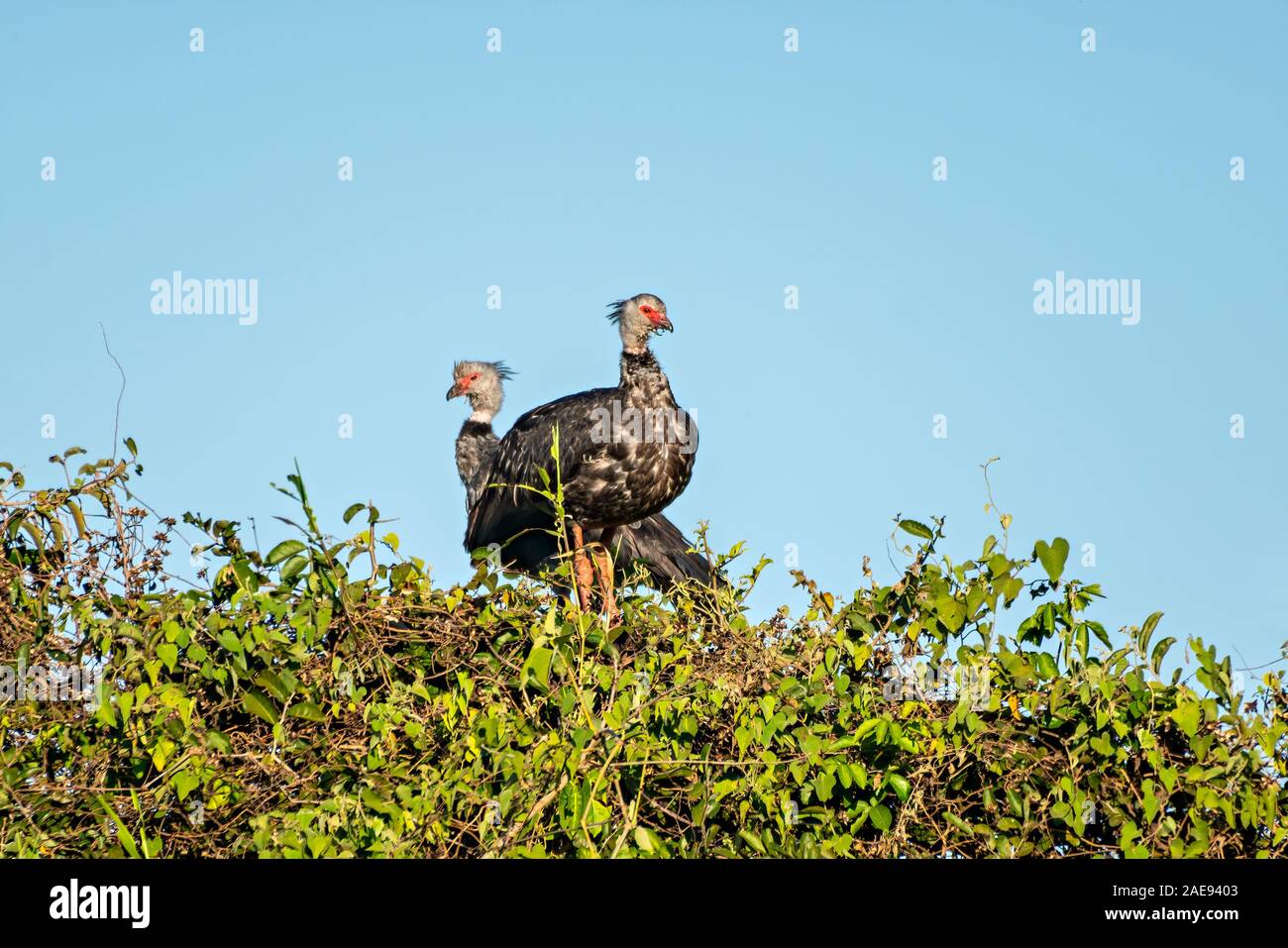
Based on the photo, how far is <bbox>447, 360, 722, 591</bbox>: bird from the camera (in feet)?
27.8

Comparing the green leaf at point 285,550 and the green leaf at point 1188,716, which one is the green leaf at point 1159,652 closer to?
the green leaf at point 1188,716

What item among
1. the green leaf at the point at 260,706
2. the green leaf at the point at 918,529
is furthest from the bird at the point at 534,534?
the green leaf at the point at 260,706

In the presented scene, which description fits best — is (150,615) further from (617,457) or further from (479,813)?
(617,457)

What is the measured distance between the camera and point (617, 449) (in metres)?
7.78

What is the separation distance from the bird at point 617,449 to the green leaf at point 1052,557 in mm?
3747

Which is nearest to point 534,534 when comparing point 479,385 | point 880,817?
point 479,385

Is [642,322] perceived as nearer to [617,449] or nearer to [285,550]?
[617,449]

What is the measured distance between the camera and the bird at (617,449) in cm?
780

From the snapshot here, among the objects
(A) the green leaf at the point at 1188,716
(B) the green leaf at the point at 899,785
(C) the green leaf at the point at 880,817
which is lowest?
(C) the green leaf at the point at 880,817

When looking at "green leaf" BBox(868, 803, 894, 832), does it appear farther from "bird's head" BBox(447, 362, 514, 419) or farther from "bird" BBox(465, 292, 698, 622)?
"bird's head" BBox(447, 362, 514, 419)

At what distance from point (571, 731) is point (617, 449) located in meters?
4.28

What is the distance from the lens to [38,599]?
13.2 ft
